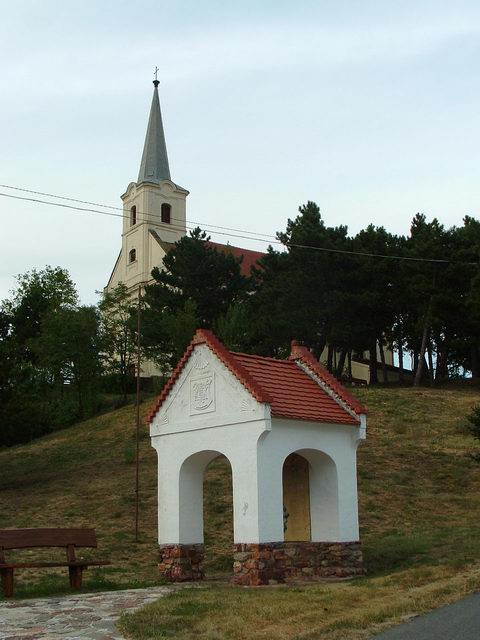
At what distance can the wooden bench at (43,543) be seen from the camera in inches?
532

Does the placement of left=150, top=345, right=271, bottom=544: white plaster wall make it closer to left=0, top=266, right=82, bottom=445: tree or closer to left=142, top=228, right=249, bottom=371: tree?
left=0, top=266, right=82, bottom=445: tree

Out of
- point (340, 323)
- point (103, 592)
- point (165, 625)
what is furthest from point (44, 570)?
point (340, 323)

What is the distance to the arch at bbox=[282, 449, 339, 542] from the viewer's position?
16.1 meters

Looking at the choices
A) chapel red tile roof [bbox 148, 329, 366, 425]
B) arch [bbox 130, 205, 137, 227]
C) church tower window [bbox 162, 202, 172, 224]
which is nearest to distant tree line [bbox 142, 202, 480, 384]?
church tower window [bbox 162, 202, 172, 224]

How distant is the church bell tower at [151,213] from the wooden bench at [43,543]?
43348mm

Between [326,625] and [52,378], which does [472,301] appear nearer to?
[52,378]

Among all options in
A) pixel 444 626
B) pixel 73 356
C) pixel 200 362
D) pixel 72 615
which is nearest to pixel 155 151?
pixel 73 356

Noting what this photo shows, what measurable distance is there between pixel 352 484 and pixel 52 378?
35.6 meters

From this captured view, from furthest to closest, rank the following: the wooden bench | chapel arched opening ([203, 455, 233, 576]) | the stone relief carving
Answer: chapel arched opening ([203, 455, 233, 576]) → the stone relief carving → the wooden bench

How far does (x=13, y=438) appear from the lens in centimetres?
2955

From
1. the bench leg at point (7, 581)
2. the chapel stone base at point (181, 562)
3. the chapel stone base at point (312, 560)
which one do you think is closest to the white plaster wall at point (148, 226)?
the chapel stone base at point (181, 562)

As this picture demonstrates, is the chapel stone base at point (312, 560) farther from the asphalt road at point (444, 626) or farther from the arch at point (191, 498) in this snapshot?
the asphalt road at point (444, 626)

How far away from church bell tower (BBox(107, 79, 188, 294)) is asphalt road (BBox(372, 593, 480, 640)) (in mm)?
48980

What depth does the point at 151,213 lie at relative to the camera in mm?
59125
